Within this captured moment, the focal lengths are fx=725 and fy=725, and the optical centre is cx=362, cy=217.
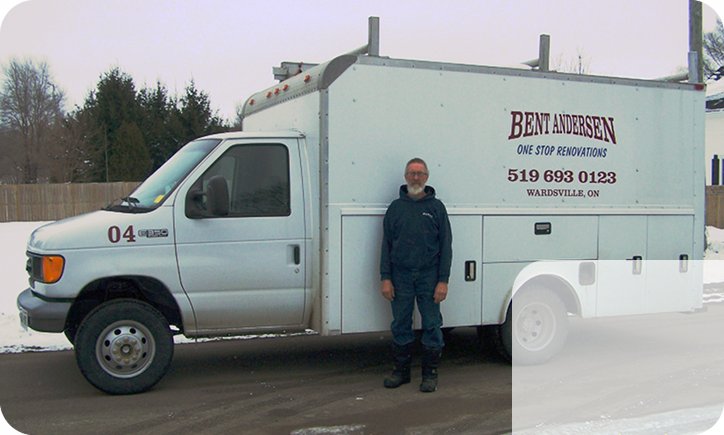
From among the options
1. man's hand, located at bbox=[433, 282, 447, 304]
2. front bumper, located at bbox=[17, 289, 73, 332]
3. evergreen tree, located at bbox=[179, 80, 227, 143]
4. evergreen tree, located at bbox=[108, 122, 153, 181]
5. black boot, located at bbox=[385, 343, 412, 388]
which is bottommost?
black boot, located at bbox=[385, 343, 412, 388]

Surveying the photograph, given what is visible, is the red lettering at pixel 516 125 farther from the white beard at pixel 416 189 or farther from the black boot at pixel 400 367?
the black boot at pixel 400 367

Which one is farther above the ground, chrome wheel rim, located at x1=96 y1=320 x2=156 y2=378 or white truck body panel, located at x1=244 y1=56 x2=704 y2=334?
white truck body panel, located at x1=244 y1=56 x2=704 y2=334

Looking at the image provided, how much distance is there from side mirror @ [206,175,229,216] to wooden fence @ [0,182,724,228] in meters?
22.1

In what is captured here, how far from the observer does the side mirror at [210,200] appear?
246 inches

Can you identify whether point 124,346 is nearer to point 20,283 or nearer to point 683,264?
point 683,264

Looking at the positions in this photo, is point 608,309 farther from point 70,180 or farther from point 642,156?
point 70,180

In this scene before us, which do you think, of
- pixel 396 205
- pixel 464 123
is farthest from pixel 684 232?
pixel 396 205

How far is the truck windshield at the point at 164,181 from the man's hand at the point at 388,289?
1.99 metres

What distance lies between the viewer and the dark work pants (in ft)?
21.4

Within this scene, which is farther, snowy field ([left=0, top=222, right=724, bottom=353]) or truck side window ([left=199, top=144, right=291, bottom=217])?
snowy field ([left=0, top=222, right=724, bottom=353])

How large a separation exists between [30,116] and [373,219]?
20.1 m

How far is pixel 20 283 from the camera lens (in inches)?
484

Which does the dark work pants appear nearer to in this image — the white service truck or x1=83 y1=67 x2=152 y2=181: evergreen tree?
the white service truck

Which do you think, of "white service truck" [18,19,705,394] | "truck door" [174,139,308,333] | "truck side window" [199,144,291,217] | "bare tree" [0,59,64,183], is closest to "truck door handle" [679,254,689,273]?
"white service truck" [18,19,705,394]
